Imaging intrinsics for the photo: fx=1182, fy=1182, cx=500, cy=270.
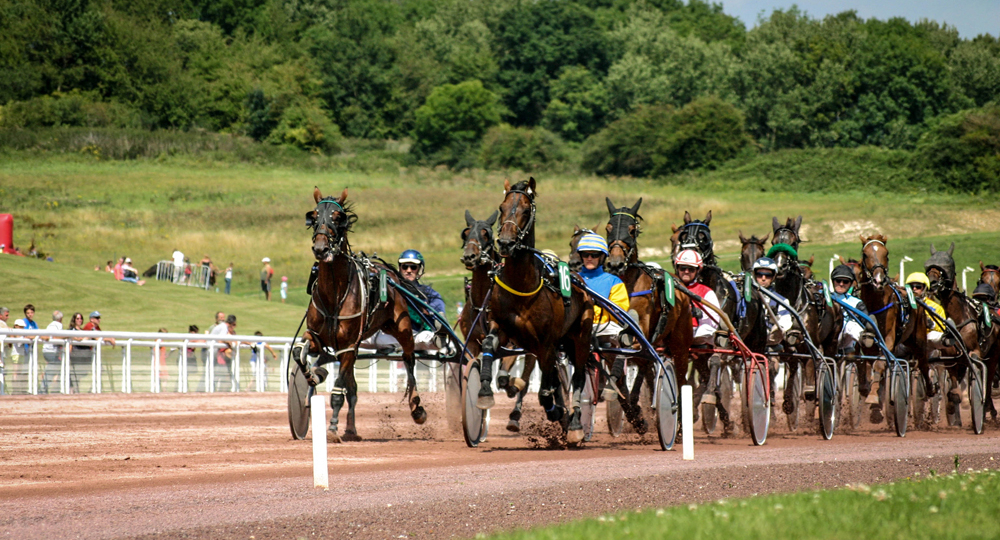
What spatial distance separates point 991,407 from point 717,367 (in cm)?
651

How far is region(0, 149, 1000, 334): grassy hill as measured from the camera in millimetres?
31359

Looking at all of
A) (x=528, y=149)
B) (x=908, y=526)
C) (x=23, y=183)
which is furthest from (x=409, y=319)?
(x=528, y=149)

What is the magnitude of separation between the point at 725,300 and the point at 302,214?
42996 mm

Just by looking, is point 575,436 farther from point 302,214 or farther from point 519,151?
point 519,151

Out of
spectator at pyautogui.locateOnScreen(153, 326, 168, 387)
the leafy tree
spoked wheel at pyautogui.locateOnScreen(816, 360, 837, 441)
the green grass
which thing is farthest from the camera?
the leafy tree

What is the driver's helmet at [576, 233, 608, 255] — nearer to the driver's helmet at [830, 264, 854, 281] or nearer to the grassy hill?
the driver's helmet at [830, 264, 854, 281]

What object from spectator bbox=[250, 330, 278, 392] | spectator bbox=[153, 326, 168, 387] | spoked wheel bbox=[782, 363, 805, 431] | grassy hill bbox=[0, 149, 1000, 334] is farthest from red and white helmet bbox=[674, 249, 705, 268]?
grassy hill bbox=[0, 149, 1000, 334]

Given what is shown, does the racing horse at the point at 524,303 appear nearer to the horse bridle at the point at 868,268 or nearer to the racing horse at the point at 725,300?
the racing horse at the point at 725,300

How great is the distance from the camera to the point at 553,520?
6328 millimetres

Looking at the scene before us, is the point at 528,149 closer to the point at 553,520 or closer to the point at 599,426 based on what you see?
the point at 599,426

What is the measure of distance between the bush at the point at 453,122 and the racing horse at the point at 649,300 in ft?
252

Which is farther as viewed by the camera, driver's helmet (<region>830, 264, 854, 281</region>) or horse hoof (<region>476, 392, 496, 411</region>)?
driver's helmet (<region>830, 264, 854, 281</region>)

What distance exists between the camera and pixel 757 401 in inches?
475

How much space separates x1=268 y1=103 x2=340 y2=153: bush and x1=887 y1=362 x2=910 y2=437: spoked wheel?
71.0 meters
